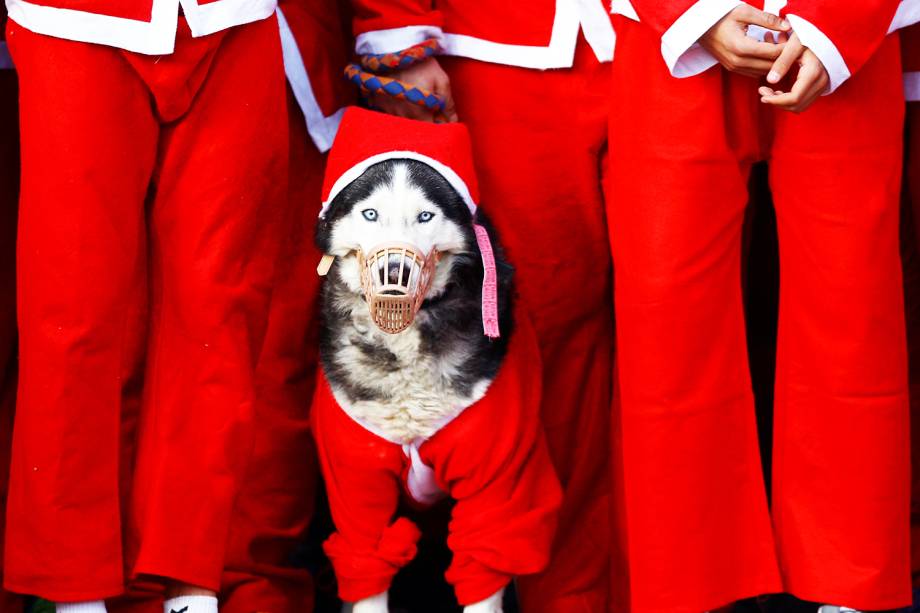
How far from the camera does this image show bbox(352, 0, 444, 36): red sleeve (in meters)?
2.42

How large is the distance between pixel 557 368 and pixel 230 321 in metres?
0.75

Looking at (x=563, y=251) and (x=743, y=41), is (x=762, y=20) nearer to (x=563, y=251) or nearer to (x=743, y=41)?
(x=743, y=41)

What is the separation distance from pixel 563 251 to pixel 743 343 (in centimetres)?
49

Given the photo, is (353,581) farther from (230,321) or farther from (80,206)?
(80,206)

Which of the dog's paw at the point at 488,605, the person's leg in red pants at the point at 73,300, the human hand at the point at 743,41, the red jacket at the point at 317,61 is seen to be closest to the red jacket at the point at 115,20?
the person's leg in red pants at the point at 73,300

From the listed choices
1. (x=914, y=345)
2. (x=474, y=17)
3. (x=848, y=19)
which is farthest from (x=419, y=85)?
(x=914, y=345)

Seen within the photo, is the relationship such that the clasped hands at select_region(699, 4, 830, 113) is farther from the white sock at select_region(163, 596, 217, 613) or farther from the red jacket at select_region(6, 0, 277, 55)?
the white sock at select_region(163, 596, 217, 613)

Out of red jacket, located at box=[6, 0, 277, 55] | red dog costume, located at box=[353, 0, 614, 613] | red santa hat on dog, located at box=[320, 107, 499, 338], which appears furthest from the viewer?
red dog costume, located at box=[353, 0, 614, 613]

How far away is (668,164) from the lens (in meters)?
2.14

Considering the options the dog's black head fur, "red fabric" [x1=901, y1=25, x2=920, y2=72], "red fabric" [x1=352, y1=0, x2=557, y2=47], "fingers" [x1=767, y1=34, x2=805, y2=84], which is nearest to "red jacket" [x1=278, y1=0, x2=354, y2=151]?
"red fabric" [x1=352, y1=0, x2=557, y2=47]

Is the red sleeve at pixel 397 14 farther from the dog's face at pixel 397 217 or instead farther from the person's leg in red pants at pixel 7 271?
the person's leg in red pants at pixel 7 271

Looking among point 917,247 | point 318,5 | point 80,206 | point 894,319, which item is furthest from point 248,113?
point 917,247

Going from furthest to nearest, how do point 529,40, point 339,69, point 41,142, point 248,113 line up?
point 339,69
point 529,40
point 248,113
point 41,142

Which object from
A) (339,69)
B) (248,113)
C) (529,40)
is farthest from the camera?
(339,69)
